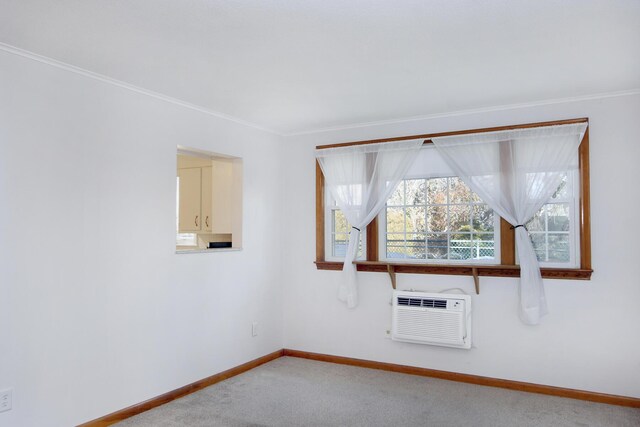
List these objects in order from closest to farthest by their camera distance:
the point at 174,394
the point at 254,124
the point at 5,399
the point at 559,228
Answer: the point at 5,399 → the point at 174,394 → the point at 559,228 → the point at 254,124

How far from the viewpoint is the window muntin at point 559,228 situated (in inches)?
156

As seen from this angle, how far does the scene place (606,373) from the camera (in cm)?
377

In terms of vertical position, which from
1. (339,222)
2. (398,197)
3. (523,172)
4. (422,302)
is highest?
(523,172)

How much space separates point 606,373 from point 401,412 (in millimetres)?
1702

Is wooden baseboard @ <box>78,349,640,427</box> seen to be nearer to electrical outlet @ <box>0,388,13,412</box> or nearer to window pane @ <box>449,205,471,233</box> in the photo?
electrical outlet @ <box>0,388,13,412</box>

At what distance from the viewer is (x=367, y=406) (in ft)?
Result: 12.1

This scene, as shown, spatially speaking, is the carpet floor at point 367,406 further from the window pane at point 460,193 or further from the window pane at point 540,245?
the window pane at point 460,193

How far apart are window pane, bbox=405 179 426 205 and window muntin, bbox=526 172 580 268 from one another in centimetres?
100

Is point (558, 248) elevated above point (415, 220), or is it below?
below

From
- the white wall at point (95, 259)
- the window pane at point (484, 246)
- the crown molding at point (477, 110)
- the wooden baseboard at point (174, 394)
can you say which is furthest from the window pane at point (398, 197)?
the wooden baseboard at point (174, 394)

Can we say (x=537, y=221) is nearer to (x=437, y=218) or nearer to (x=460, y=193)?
(x=460, y=193)

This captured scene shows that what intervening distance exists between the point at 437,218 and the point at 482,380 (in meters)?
1.51

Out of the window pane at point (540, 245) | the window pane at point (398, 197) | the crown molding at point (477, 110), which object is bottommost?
the window pane at point (540, 245)

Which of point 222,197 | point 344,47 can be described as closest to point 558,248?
point 344,47
